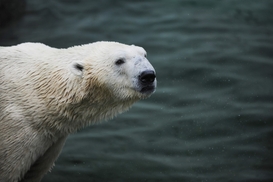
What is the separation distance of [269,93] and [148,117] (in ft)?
6.49

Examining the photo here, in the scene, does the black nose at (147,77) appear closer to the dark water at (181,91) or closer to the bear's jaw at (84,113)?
the bear's jaw at (84,113)

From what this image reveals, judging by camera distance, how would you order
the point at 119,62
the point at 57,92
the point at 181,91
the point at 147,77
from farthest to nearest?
the point at 181,91
the point at 57,92
the point at 119,62
the point at 147,77

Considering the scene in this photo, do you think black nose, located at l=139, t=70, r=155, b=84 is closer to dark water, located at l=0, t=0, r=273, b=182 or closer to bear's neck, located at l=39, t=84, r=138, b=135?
bear's neck, located at l=39, t=84, r=138, b=135

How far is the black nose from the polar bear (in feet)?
0.05

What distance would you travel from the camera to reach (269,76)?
27.6ft

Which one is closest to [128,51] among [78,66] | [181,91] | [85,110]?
[78,66]

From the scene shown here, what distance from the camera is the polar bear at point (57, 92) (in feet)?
16.3

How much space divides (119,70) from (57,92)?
70 centimetres

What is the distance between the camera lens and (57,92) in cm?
514

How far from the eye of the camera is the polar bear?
16.3 feet

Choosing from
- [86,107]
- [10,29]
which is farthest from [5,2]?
[86,107]

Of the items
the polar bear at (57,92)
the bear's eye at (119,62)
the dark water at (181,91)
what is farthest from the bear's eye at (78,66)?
the dark water at (181,91)

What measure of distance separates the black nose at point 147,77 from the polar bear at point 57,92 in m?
0.02

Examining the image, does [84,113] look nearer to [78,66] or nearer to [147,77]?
[78,66]
